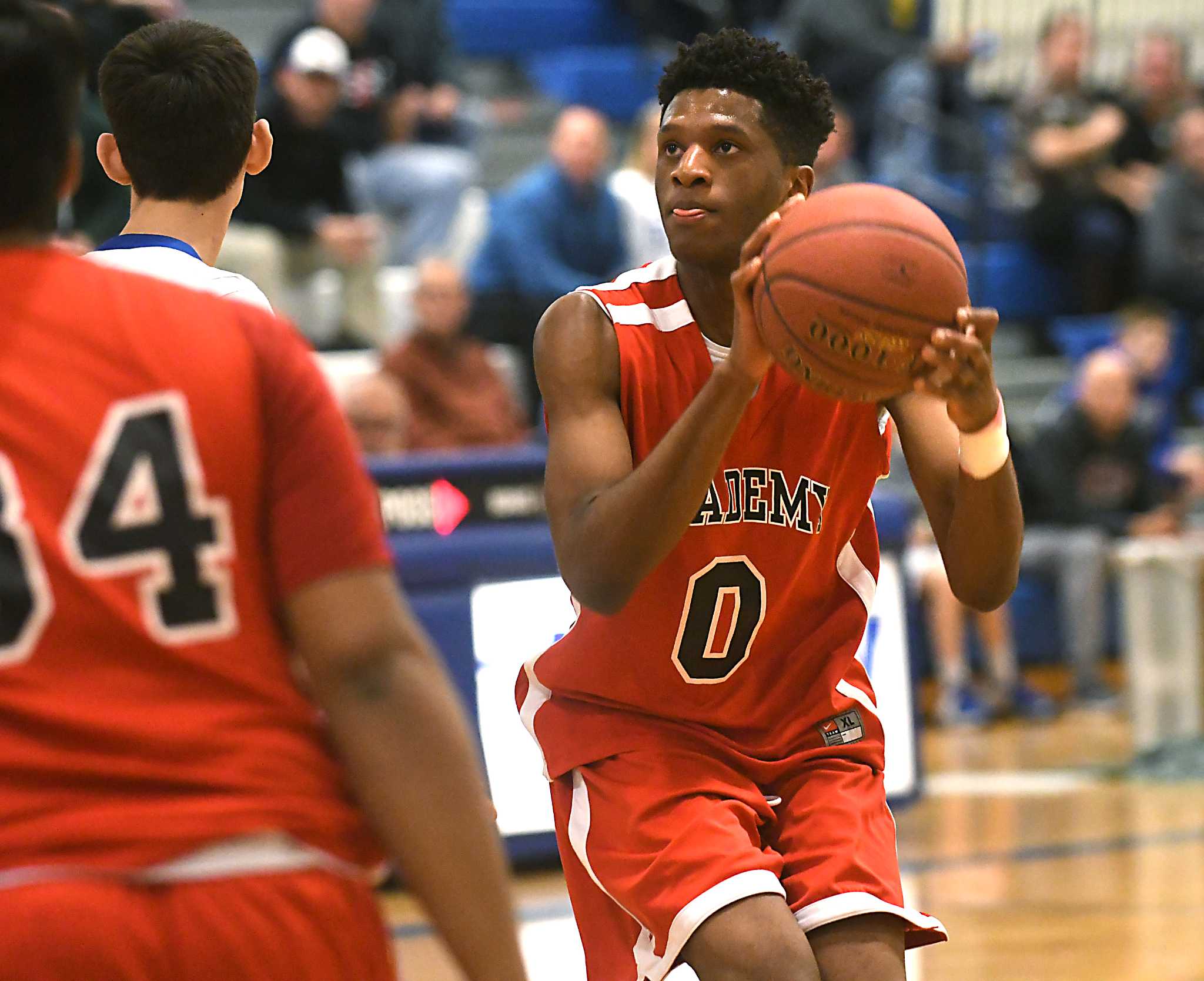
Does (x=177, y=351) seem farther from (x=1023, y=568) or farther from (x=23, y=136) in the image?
(x=1023, y=568)

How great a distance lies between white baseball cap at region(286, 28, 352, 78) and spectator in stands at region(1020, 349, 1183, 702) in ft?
13.4

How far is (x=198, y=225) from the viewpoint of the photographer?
2.83 m

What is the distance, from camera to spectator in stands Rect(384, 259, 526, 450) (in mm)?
8102

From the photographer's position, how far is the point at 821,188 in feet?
28.1

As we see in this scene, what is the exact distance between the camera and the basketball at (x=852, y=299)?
8.77 feet

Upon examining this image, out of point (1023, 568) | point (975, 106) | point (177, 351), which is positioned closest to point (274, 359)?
point (177, 351)

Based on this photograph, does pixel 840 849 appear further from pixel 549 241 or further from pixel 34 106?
pixel 549 241

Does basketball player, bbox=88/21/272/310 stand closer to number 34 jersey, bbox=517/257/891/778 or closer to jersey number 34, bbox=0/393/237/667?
number 34 jersey, bbox=517/257/891/778

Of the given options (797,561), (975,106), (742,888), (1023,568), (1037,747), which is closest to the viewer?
(742,888)

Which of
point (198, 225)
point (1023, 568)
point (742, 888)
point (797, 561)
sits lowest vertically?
point (1023, 568)

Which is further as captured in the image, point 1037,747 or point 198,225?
point 1037,747

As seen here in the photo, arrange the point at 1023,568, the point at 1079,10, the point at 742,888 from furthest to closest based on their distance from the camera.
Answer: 1. the point at 1079,10
2. the point at 1023,568
3. the point at 742,888

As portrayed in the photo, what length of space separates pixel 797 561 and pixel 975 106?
1053cm

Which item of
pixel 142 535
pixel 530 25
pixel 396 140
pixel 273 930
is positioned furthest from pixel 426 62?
pixel 273 930
